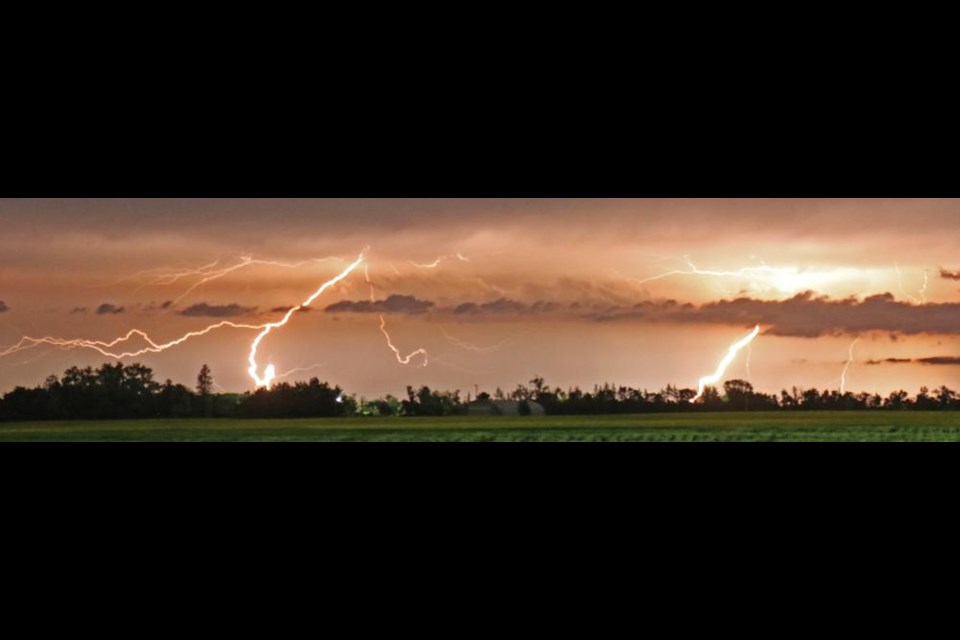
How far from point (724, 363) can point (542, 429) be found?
1.22 meters

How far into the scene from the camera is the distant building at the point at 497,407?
6.67 metres

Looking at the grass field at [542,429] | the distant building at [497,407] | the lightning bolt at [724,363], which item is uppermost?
the lightning bolt at [724,363]

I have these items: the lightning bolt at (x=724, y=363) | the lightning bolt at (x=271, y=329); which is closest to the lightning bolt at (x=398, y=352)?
the lightning bolt at (x=271, y=329)

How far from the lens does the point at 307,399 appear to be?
6727 mm

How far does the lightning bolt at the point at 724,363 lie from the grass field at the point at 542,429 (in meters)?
0.19

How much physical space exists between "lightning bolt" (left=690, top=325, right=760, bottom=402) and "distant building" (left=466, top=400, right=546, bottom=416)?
940 millimetres

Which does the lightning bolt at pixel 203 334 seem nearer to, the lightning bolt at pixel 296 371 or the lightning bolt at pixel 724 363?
the lightning bolt at pixel 296 371

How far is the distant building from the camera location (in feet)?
21.9

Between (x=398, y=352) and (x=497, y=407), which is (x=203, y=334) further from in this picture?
(x=497, y=407)

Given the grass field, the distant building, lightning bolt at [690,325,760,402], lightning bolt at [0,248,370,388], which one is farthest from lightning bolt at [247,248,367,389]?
lightning bolt at [690,325,760,402]
